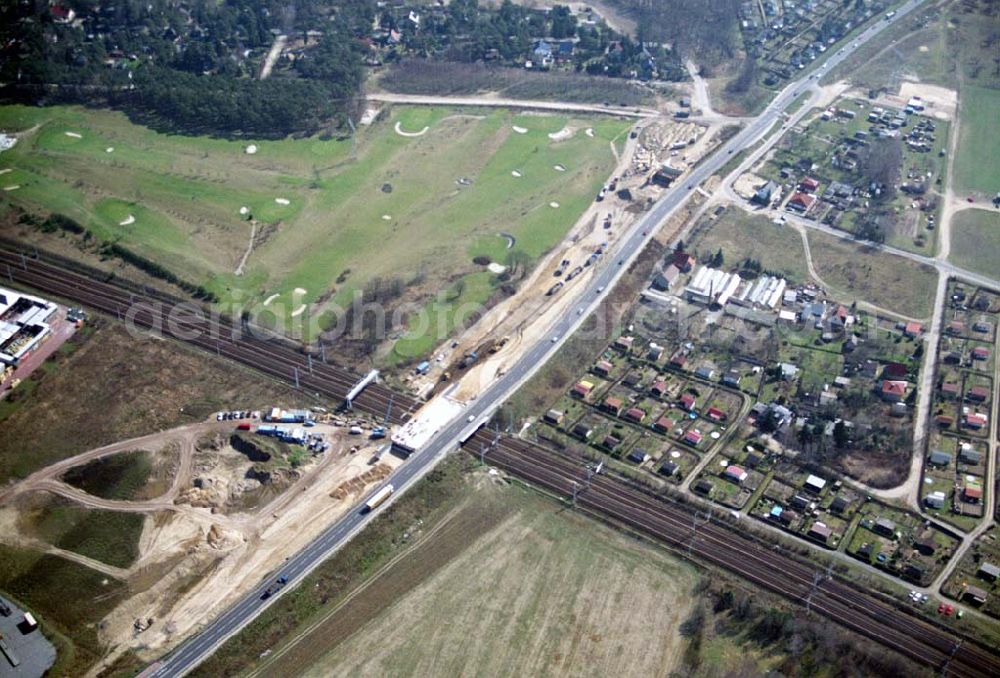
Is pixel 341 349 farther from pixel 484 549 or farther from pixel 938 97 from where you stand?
pixel 938 97

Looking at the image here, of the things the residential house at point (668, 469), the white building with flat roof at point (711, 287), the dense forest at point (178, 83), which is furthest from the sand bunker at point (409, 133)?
the residential house at point (668, 469)

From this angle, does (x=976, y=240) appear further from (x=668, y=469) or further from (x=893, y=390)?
(x=668, y=469)

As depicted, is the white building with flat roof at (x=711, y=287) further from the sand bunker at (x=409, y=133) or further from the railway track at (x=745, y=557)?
the sand bunker at (x=409, y=133)

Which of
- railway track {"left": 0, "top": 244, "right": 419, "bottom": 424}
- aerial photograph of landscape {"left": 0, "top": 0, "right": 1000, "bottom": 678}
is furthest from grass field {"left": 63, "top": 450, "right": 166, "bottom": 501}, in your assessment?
railway track {"left": 0, "top": 244, "right": 419, "bottom": 424}

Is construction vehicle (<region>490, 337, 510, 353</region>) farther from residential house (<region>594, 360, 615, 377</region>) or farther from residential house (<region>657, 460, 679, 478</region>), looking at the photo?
residential house (<region>657, 460, 679, 478</region>)

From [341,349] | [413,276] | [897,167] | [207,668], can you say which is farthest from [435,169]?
[207,668]

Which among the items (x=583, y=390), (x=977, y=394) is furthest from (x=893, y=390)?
(x=583, y=390)
